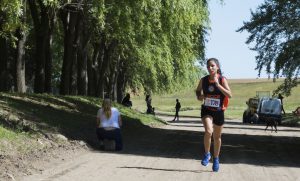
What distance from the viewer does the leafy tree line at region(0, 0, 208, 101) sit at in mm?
21219

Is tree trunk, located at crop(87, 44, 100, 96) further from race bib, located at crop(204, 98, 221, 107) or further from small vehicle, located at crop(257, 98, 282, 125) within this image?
race bib, located at crop(204, 98, 221, 107)

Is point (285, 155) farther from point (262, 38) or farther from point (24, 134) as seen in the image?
point (262, 38)

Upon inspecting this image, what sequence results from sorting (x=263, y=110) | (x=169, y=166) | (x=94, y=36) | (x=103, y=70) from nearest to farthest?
Answer: (x=169, y=166) → (x=94, y=36) → (x=103, y=70) → (x=263, y=110)

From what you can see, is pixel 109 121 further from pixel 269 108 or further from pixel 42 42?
pixel 269 108

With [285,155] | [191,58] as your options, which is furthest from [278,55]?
[285,155]

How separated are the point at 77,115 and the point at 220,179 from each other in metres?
12.9

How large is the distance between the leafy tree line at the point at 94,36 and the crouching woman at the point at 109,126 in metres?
3.20

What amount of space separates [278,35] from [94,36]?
10614 mm

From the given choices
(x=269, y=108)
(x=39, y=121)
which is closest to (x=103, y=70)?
(x=269, y=108)

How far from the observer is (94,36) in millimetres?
37156

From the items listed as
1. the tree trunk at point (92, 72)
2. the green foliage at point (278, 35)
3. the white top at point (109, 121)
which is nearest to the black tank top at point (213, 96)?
the white top at point (109, 121)

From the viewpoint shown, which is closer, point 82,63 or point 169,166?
point 169,166

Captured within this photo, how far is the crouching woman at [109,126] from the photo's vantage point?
17.1 metres

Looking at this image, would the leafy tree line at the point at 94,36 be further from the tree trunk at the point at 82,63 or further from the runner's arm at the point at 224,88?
the runner's arm at the point at 224,88
